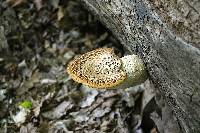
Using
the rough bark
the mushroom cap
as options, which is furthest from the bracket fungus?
the rough bark

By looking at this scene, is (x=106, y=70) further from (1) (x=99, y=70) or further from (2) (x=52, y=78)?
(2) (x=52, y=78)

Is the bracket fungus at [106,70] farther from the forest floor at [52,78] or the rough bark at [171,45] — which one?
the forest floor at [52,78]

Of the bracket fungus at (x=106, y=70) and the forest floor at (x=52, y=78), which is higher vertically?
the bracket fungus at (x=106, y=70)

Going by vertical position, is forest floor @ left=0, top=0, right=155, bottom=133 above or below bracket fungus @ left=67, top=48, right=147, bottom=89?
below

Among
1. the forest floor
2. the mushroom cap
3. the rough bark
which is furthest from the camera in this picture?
the forest floor

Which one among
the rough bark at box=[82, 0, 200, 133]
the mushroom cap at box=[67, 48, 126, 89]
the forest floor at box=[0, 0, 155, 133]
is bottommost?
the forest floor at box=[0, 0, 155, 133]

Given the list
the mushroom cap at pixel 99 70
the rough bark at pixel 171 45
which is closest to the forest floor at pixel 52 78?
the mushroom cap at pixel 99 70

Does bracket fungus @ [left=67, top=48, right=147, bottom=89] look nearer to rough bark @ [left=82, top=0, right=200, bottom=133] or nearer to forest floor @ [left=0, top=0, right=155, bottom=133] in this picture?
rough bark @ [left=82, top=0, right=200, bottom=133]
